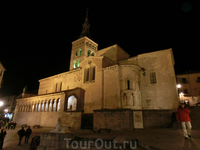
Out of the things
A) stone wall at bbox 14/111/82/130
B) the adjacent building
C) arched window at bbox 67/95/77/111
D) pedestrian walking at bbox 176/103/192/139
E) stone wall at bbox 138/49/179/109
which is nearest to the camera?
pedestrian walking at bbox 176/103/192/139

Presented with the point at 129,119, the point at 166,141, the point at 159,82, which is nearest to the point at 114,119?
the point at 129,119

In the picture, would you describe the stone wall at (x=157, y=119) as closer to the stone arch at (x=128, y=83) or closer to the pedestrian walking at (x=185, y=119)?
the pedestrian walking at (x=185, y=119)

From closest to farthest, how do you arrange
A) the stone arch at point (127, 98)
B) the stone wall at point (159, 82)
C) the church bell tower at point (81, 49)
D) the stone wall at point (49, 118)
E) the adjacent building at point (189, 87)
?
the stone wall at point (49, 118) < the stone arch at point (127, 98) < the stone wall at point (159, 82) < the adjacent building at point (189, 87) < the church bell tower at point (81, 49)

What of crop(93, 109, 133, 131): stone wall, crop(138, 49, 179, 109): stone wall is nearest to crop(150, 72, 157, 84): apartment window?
crop(138, 49, 179, 109): stone wall

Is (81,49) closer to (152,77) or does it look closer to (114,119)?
(152,77)

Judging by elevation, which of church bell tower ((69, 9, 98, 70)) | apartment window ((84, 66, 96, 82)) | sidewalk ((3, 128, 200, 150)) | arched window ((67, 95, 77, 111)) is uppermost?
church bell tower ((69, 9, 98, 70))

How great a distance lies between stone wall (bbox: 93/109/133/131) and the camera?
1205 centimetres

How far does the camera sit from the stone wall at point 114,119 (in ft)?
39.5

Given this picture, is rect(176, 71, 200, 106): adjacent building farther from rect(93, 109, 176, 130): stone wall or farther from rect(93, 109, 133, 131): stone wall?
rect(93, 109, 133, 131): stone wall

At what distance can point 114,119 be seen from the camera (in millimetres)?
12594

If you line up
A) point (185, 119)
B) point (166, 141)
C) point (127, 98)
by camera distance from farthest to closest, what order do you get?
point (127, 98) → point (185, 119) → point (166, 141)

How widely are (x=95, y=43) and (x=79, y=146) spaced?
3710cm

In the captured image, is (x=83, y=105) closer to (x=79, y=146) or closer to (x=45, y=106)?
(x=45, y=106)

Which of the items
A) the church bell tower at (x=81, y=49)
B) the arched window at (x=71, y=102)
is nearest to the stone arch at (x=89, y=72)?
the arched window at (x=71, y=102)
